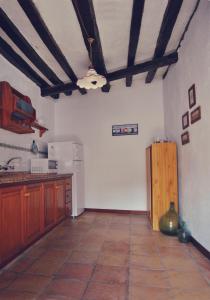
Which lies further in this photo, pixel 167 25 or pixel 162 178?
pixel 162 178

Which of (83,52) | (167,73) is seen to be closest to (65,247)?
(83,52)

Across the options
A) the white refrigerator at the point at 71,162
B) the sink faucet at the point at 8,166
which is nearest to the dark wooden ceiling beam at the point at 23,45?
the white refrigerator at the point at 71,162

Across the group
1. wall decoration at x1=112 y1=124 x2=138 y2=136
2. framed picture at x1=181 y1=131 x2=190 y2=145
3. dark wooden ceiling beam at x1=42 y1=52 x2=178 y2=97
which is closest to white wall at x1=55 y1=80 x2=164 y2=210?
wall decoration at x1=112 y1=124 x2=138 y2=136

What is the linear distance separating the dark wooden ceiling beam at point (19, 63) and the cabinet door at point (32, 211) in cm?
192

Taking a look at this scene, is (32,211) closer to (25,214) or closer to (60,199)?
(25,214)

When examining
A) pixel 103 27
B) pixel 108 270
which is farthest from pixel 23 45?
pixel 108 270

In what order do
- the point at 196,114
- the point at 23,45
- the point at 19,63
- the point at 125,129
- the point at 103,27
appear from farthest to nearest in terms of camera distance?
the point at 125,129 < the point at 19,63 < the point at 23,45 < the point at 103,27 < the point at 196,114

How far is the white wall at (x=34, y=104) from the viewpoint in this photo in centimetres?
298

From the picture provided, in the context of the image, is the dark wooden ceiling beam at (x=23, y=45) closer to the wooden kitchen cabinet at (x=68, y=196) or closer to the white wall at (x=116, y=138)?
the white wall at (x=116, y=138)

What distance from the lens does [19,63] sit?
3141 millimetres

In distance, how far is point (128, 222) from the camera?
3629mm

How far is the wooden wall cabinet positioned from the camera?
6.30ft

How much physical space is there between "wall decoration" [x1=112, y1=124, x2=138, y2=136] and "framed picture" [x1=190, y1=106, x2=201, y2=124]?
6.02 ft

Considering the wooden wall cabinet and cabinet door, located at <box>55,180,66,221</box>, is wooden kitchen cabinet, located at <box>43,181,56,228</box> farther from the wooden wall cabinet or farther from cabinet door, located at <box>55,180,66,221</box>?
cabinet door, located at <box>55,180,66,221</box>
